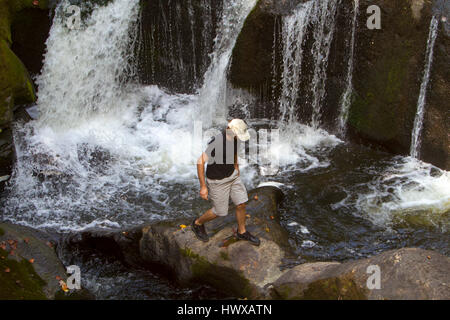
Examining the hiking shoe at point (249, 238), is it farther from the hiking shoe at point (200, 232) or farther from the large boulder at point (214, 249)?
the hiking shoe at point (200, 232)

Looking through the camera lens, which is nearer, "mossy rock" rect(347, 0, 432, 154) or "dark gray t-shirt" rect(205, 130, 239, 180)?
"dark gray t-shirt" rect(205, 130, 239, 180)

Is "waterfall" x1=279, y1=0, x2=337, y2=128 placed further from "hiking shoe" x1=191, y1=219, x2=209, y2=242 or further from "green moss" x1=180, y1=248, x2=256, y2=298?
"green moss" x1=180, y1=248, x2=256, y2=298

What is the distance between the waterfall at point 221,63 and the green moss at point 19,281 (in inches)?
205

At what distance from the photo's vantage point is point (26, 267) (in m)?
5.74

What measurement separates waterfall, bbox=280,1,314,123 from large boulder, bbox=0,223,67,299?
5.42 metres

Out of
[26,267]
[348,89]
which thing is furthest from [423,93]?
[26,267]

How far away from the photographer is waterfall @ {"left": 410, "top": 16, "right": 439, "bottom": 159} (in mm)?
7707

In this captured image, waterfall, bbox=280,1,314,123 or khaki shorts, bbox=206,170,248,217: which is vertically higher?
waterfall, bbox=280,1,314,123

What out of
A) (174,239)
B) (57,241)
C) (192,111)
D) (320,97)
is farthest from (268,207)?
(192,111)

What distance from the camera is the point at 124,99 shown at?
10.5 metres

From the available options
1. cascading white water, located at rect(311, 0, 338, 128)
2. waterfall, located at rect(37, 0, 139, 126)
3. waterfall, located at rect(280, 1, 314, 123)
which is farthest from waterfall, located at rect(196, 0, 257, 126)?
waterfall, located at rect(37, 0, 139, 126)

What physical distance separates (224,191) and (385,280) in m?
2.00

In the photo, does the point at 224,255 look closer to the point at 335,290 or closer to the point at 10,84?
the point at 335,290

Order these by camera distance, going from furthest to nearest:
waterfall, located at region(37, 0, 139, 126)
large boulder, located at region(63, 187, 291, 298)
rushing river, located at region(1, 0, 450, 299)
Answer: waterfall, located at region(37, 0, 139, 126)
rushing river, located at region(1, 0, 450, 299)
large boulder, located at region(63, 187, 291, 298)
